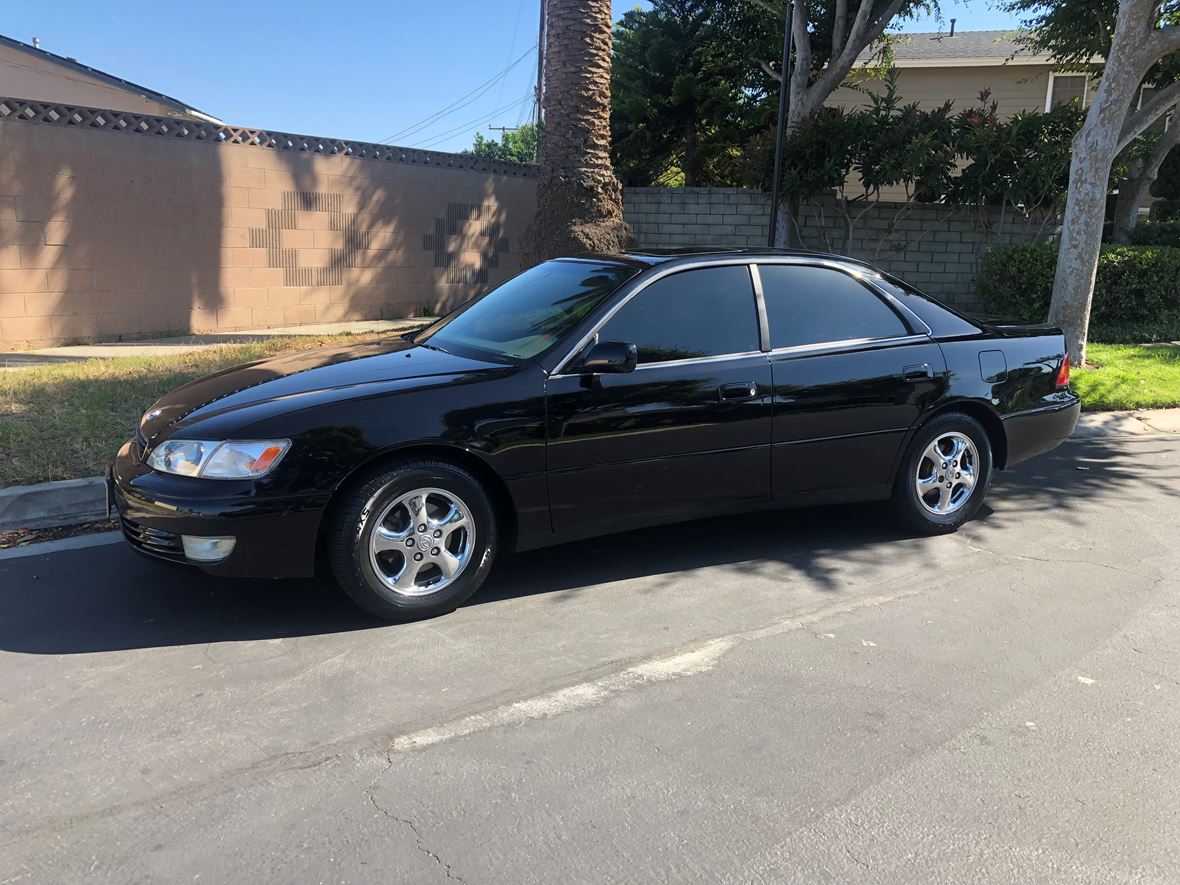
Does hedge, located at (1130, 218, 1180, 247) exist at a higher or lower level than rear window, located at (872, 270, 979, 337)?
higher

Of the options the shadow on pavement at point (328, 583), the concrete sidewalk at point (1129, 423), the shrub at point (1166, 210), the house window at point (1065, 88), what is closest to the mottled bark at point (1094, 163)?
the concrete sidewalk at point (1129, 423)

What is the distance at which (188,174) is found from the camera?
11.1 metres

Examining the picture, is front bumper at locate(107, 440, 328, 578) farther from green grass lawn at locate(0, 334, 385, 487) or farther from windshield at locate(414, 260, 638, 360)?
green grass lawn at locate(0, 334, 385, 487)

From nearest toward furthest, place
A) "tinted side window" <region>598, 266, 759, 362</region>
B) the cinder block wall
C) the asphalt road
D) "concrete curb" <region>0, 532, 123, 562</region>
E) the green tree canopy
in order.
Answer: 1. the asphalt road
2. "tinted side window" <region>598, 266, 759, 362</region>
3. "concrete curb" <region>0, 532, 123, 562</region>
4. the cinder block wall
5. the green tree canopy

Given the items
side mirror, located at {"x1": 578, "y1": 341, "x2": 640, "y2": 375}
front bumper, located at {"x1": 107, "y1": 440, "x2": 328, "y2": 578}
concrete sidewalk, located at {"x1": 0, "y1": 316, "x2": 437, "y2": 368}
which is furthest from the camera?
concrete sidewalk, located at {"x1": 0, "y1": 316, "x2": 437, "y2": 368}

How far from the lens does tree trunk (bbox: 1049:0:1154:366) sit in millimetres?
9469

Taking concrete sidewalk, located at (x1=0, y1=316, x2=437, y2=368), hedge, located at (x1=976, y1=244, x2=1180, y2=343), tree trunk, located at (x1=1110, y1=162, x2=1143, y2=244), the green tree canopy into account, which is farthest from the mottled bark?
the green tree canopy

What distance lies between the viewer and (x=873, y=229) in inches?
Answer: 597

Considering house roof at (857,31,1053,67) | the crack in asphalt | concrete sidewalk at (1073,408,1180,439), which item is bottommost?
the crack in asphalt

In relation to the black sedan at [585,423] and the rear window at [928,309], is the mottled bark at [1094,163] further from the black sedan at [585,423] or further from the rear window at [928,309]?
the rear window at [928,309]

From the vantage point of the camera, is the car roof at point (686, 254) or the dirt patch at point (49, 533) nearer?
the car roof at point (686, 254)

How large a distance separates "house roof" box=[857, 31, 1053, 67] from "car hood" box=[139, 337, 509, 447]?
19.5m

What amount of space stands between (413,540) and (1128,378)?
8924 mm

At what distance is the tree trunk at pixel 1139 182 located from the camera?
1483 cm
